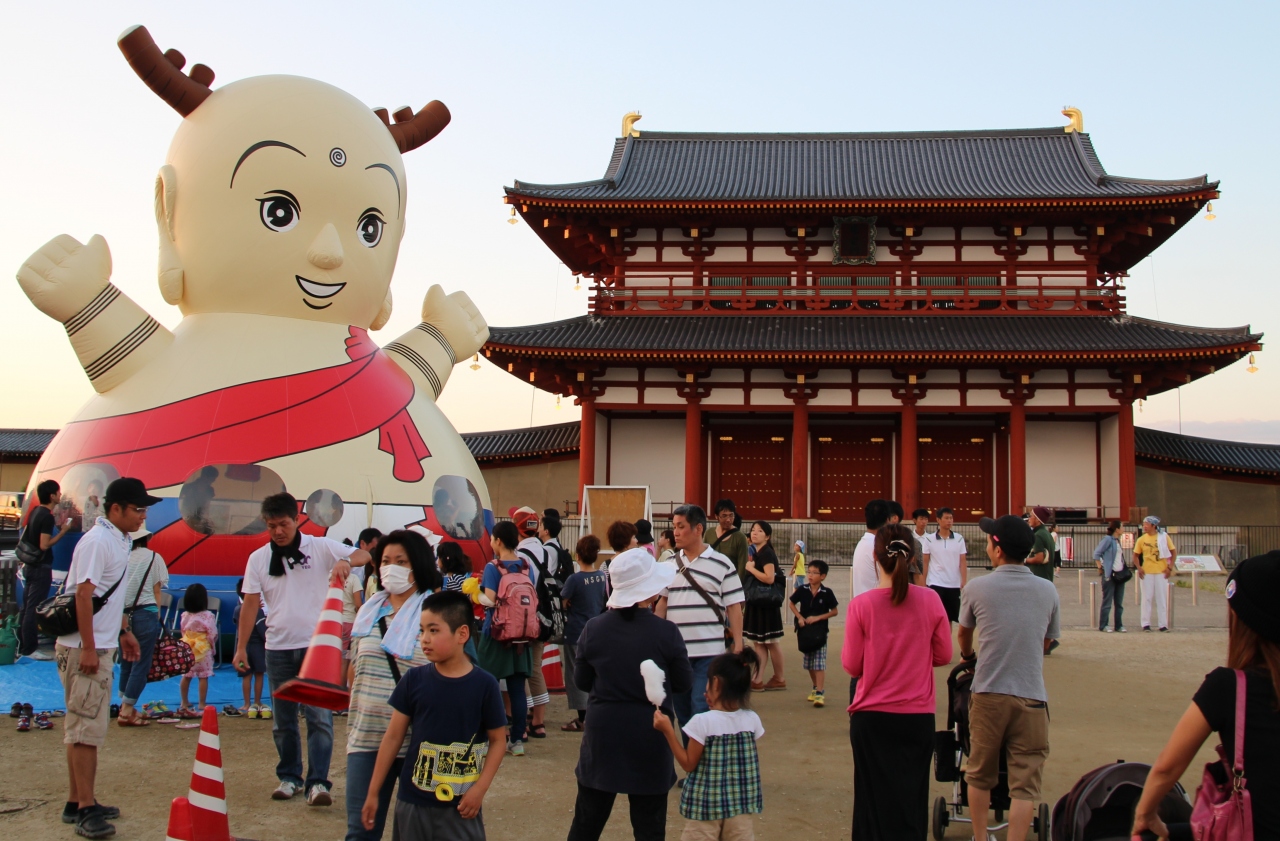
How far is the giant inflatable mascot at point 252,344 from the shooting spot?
8227 mm

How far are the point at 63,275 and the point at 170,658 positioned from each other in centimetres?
378

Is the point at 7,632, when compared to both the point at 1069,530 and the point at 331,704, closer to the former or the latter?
the point at 331,704

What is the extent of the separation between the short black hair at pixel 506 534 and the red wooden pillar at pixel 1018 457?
50.5 feet

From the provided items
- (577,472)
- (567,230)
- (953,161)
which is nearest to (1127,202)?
(953,161)

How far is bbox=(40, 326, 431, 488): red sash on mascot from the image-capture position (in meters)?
8.23

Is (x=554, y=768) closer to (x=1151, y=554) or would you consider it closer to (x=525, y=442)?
(x=1151, y=554)

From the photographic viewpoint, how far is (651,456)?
69.9ft

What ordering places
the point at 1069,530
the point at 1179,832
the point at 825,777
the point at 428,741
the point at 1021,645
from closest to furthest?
the point at 1179,832 → the point at 428,741 → the point at 1021,645 → the point at 825,777 → the point at 1069,530

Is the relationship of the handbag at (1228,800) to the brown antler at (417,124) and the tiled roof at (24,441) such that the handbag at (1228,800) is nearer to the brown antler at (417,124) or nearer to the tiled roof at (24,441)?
the brown antler at (417,124)

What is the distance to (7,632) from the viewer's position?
28.2 feet

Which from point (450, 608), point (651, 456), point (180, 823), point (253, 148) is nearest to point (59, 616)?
point (180, 823)

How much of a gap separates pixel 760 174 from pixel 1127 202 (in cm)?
779

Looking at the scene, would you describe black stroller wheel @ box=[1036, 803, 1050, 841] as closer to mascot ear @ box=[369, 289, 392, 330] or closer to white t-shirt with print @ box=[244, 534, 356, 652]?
white t-shirt with print @ box=[244, 534, 356, 652]

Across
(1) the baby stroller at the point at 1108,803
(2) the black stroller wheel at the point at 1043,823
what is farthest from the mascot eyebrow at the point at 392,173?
(1) the baby stroller at the point at 1108,803
